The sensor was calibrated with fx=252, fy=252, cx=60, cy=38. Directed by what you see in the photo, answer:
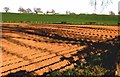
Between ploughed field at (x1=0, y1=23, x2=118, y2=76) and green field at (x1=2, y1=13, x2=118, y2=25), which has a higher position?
green field at (x1=2, y1=13, x2=118, y2=25)

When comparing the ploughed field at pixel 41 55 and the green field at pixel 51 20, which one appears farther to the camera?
the green field at pixel 51 20

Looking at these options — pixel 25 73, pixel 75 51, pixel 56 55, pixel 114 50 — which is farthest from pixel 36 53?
pixel 114 50

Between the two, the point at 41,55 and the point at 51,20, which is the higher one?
the point at 51,20

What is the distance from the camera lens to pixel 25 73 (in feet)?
19.5

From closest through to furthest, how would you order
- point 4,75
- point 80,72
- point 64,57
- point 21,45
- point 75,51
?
point 4,75 → point 80,72 → point 64,57 → point 75,51 → point 21,45

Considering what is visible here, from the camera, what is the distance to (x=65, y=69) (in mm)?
6430

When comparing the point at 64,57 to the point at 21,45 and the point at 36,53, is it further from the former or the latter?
the point at 21,45

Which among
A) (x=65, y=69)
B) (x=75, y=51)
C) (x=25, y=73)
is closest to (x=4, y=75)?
(x=25, y=73)

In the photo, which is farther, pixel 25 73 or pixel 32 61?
pixel 32 61

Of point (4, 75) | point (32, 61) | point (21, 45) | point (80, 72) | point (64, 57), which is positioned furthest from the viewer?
point (21, 45)

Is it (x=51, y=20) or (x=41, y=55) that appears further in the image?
(x=51, y=20)

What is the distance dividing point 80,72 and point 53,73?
0.70 m

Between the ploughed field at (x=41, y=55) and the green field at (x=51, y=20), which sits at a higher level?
the green field at (x=51, y=20)

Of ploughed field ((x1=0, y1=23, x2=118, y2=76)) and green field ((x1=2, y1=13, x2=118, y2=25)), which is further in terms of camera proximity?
green field ((x1=2, y1=13, x2=118, y2=25))
